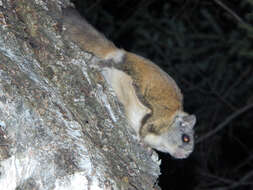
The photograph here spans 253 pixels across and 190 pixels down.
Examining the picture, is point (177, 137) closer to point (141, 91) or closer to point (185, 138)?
point (185, 138)

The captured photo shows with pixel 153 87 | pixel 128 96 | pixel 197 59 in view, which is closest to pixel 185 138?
pixel 153 87

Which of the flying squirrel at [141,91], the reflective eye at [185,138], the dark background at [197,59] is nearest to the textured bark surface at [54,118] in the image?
the flying squirrel at [141,91]

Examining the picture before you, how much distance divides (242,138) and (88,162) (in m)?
7.40

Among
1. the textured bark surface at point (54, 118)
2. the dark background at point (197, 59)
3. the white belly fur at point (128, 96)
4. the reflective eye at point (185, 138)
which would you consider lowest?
the dark background at point (197, 59)

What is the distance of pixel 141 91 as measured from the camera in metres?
2.82

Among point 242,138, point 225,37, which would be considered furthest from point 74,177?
point 242,138

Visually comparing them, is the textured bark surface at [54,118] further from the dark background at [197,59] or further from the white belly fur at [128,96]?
the dark background at [197,59]

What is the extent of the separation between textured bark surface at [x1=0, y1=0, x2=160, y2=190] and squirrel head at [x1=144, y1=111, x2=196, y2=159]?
566mm

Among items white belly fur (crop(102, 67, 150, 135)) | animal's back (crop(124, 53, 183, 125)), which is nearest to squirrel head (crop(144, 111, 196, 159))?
animal's back (crop(124, 53, 183, 125))

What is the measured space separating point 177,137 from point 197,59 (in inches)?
170

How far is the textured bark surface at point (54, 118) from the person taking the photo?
1.50m

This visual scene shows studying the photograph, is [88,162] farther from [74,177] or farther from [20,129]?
[20,129]

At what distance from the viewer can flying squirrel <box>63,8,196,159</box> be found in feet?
8.75

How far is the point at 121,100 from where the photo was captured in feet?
8.80
